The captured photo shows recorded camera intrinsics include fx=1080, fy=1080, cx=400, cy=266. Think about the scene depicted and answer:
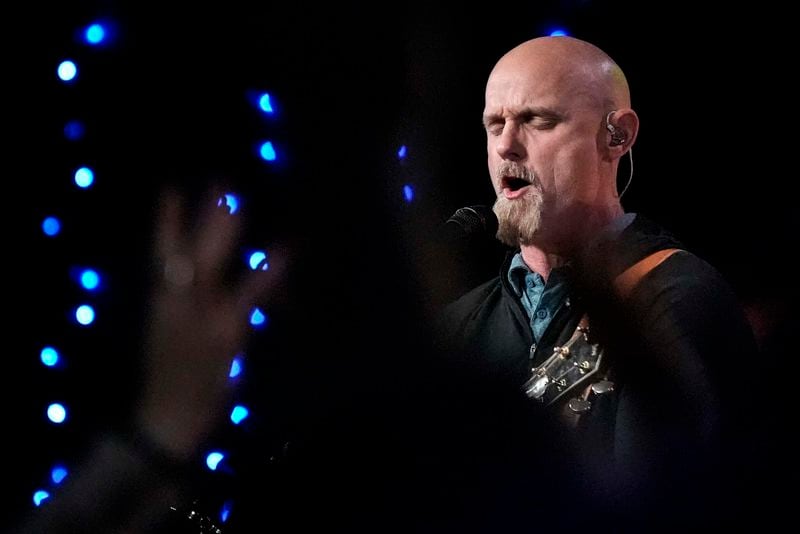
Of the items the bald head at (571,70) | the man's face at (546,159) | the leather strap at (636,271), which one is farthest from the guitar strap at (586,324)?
the bald head at (571,70)

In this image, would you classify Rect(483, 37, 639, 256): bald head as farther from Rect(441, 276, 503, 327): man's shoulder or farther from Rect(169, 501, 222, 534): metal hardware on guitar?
Rect(169, 501, 222, 534): metal hardware on guitar

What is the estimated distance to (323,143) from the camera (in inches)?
65.7

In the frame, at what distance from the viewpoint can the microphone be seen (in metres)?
1.44

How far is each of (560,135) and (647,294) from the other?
0.25 meters

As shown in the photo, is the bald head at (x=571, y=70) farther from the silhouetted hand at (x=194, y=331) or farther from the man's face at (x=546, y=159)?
the silhouetted hand at (x=194, y=331)

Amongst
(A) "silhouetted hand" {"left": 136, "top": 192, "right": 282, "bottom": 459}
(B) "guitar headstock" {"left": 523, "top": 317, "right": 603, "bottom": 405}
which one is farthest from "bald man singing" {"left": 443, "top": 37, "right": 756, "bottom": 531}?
(A) "silhouetted hand" {"left": 136, "top": 192, "right": 282, "bottom": 459}

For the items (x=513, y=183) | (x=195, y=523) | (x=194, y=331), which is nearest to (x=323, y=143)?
(x=513, y=183)

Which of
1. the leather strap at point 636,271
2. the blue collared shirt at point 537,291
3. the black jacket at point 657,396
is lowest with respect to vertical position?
the black jacket at point 657,396

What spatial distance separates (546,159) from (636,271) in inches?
7.8

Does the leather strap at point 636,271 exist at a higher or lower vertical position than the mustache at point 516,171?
lower

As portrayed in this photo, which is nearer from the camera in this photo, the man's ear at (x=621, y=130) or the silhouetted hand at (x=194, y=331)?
the silhouetted hand at (x=194, y=331)

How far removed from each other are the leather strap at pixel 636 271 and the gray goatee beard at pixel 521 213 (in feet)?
0.45

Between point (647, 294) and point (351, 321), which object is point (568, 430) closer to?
point (647, 294)

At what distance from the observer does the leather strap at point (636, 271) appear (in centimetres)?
144
